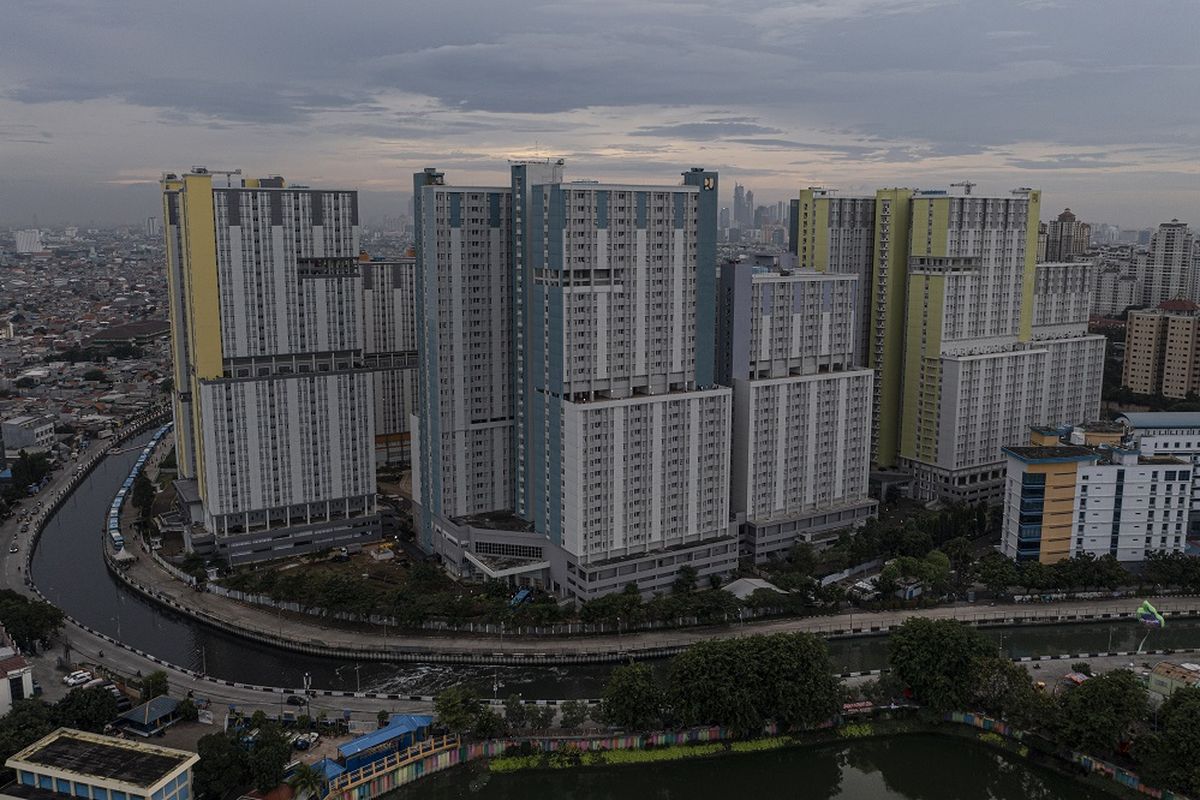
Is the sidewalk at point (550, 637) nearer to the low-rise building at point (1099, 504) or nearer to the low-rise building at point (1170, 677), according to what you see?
the low-rise building at point (1099, 504)

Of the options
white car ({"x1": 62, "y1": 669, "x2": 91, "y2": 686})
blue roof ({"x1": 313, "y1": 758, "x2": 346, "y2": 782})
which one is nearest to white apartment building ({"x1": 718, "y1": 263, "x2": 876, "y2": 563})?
blue roof ({"x1": 313, "y1": 758, "x2": 346, "y2": 782})

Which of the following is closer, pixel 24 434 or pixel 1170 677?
pixel 1170 677

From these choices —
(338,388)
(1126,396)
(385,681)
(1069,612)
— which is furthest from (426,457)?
(1126,396)

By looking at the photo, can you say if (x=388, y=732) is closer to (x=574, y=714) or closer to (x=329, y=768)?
(x=329, y=768)

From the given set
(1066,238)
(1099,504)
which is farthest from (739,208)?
(1099,504)

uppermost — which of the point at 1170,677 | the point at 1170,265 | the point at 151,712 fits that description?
the point at 1170,265
